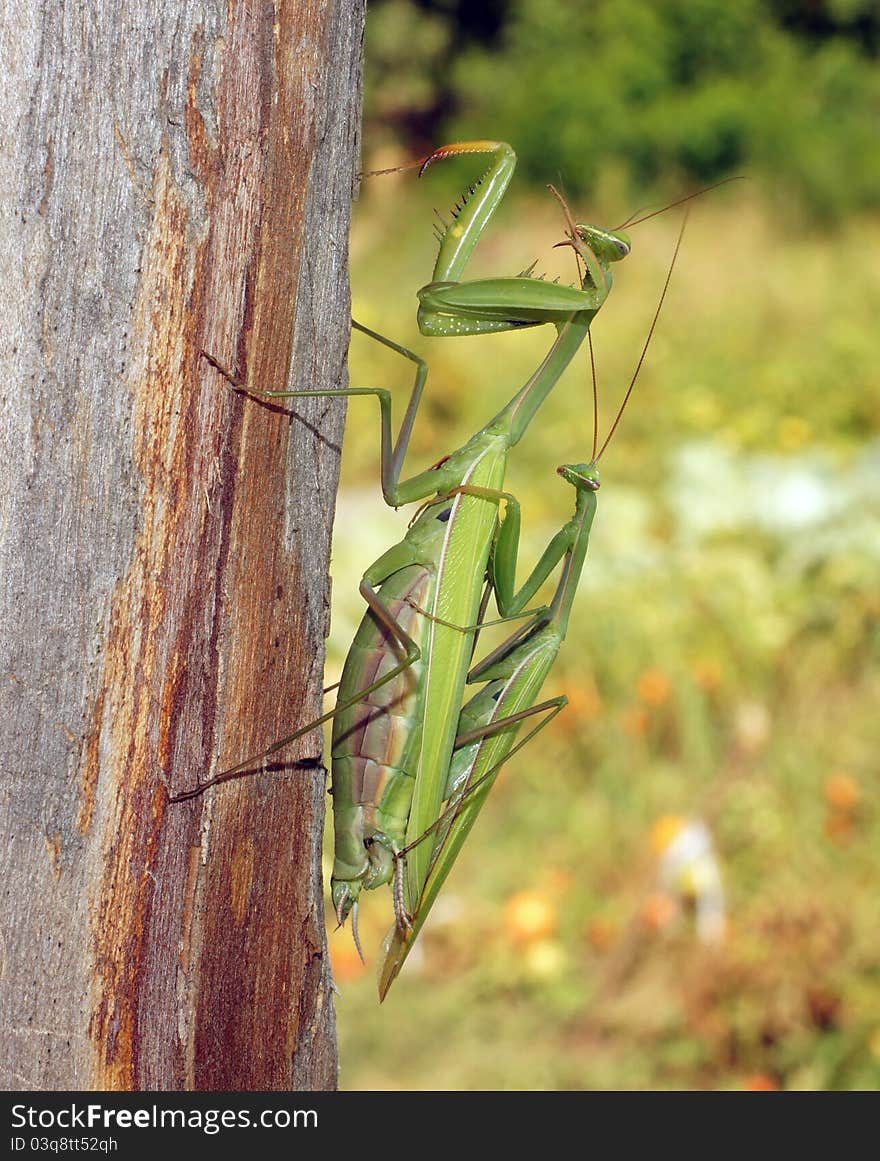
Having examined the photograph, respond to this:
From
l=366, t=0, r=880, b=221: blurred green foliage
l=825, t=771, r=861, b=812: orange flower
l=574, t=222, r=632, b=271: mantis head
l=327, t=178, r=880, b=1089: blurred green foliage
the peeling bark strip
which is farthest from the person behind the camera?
l=366, t=0, r=880, b=221: blurred green foliage

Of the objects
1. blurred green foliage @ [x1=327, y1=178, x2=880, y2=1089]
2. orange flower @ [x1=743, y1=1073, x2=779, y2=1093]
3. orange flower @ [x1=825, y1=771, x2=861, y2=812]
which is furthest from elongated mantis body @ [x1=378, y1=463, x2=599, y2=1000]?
orange flower @ [x1=825, y1=771, x2=861, y2=812]

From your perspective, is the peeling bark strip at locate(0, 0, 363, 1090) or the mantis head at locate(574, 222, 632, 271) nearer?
the peeling bark strip at locate(0, 0, 363, 1090)

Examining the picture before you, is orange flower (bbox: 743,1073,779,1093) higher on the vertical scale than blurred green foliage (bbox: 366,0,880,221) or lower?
lower

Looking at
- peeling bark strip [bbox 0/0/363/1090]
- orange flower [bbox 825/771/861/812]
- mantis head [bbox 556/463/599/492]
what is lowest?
peeling bark strip [bbox 0/0/363/1090]

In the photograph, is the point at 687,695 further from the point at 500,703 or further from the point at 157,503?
the point at 157,503

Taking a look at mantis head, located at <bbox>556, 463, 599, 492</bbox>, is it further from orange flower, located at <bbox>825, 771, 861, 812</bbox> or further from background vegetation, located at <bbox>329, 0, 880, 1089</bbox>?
orange flower, located at <bbox>825, 771, 861, 812</bbox>

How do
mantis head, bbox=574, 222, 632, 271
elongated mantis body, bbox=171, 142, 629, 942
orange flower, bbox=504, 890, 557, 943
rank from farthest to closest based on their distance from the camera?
1. orange flower, bbox=504, 890, 557, 943
2. mantis head, bbox=574, 222, 632, 271
3. elongated mantis body, bbox=171, 142, 629, 942

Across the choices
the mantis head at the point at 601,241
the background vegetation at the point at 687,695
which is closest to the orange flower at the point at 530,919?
the background vegetation at the point at 687,695

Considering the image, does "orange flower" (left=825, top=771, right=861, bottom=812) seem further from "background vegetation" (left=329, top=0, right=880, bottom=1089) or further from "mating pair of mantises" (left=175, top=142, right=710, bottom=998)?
"mating pair of mantises" (left=175, top=142, right=710, bottom=998)

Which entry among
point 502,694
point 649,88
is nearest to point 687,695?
point 502,694
